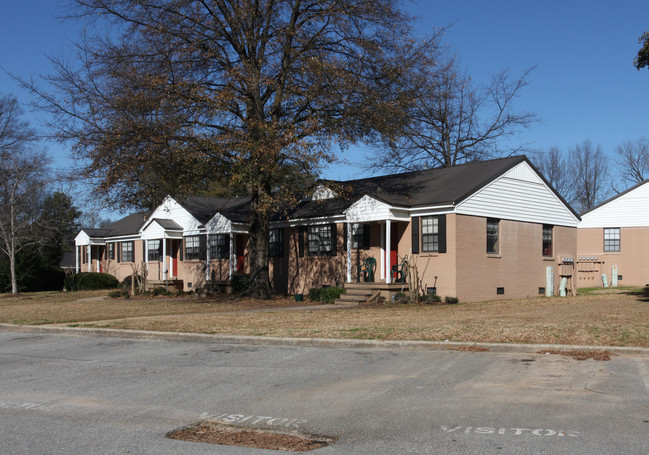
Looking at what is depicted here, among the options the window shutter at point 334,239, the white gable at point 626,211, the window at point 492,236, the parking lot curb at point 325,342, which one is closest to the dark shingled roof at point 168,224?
the window shutter at point 334,239

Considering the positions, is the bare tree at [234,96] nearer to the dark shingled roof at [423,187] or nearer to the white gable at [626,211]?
the dark shingled roof at [423,187]

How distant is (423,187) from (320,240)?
4.98 m

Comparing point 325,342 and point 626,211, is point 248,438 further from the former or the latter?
point 626,211

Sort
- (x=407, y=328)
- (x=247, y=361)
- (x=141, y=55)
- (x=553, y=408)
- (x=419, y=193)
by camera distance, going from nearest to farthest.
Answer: (x=553, y=408), (x=247, y=361), (x=407, y=328), (x=141, y=55), (x=419, y=193)

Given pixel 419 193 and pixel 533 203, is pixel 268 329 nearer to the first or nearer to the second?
pixel 419 193

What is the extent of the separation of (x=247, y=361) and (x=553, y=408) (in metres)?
5.16

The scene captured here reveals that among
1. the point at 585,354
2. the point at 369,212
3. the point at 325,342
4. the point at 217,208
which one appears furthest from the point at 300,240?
the point at 585,354

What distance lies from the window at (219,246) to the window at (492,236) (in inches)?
527

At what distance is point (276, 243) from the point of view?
2978 cm

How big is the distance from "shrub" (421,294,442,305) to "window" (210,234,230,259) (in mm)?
12629

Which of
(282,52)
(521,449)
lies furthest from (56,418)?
(282,52)

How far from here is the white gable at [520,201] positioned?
24141 mm

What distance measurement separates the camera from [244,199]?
3591 cm

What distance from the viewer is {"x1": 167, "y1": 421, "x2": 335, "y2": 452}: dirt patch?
589 cm
